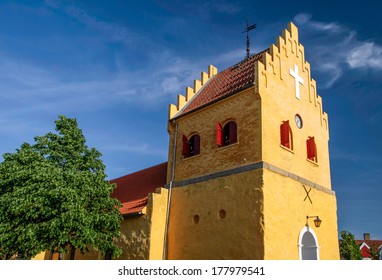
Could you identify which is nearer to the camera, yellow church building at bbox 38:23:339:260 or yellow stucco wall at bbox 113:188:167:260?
yellow church building at bbox 38:23:339:260

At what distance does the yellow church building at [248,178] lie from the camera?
13.6 metres

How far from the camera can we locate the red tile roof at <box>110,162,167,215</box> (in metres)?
17.6

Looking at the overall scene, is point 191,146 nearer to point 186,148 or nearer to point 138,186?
point 186,148

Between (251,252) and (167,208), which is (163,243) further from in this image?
(251,252)

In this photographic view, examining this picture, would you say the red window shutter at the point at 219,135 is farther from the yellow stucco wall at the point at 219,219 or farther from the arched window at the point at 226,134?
the yellow stucco wall at the point at 219,219

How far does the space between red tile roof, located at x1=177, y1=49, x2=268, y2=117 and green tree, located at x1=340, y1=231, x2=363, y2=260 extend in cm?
2643

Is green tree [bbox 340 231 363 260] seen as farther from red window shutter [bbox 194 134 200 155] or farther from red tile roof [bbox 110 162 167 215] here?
red window shutter [bbox 194 134 200 155]

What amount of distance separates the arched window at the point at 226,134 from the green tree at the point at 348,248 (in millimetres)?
28042

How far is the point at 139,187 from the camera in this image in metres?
20.4

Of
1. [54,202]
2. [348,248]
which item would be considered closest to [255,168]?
[54,202]

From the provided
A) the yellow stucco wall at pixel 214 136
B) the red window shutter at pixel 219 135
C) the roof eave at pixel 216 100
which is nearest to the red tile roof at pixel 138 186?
the yellow stucco wall at pixel 214 136

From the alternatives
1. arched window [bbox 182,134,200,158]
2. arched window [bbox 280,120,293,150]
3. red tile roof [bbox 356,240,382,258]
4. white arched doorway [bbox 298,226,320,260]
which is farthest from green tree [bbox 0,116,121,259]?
red tile roof [bbox 356,240,382,258]

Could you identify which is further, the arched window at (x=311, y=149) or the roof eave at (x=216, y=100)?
the arched window at (x=311, y=149)

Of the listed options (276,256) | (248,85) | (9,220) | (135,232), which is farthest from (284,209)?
(9,220)
